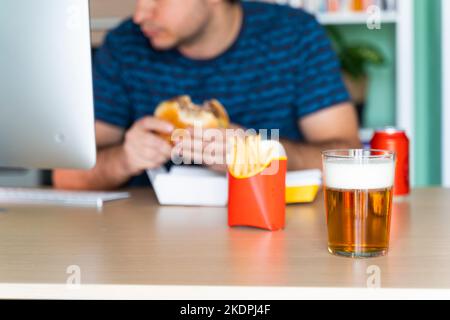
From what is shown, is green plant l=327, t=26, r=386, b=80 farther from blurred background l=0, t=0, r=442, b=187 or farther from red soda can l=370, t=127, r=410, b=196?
red soda can l=370, t=127, r=410, b=196

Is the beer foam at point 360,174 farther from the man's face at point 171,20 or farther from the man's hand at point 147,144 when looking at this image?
the man's face at point 171,20

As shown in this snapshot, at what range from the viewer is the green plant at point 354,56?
8.56 ft

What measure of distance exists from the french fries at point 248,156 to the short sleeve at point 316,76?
80 cm

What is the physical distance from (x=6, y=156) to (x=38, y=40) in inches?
8.0

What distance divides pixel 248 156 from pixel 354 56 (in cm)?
170

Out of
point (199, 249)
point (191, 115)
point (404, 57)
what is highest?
point (404, 57)

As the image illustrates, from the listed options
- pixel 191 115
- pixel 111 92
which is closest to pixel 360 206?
pixel 191 115

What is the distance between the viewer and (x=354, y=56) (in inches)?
103

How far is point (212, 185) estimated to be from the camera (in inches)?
48.4

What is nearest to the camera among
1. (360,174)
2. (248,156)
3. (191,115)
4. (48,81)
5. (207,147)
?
(360,174)

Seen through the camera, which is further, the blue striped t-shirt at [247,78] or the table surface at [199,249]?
the blue striped t-shirt at [247,78]

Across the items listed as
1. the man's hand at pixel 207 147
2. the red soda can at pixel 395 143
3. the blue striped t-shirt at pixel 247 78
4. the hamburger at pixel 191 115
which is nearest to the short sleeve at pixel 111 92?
the blue striped t-shirt at pixel 247 78

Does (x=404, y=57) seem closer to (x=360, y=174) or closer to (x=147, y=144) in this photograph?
(x=147, y=144)

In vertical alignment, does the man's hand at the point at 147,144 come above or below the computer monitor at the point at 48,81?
below
